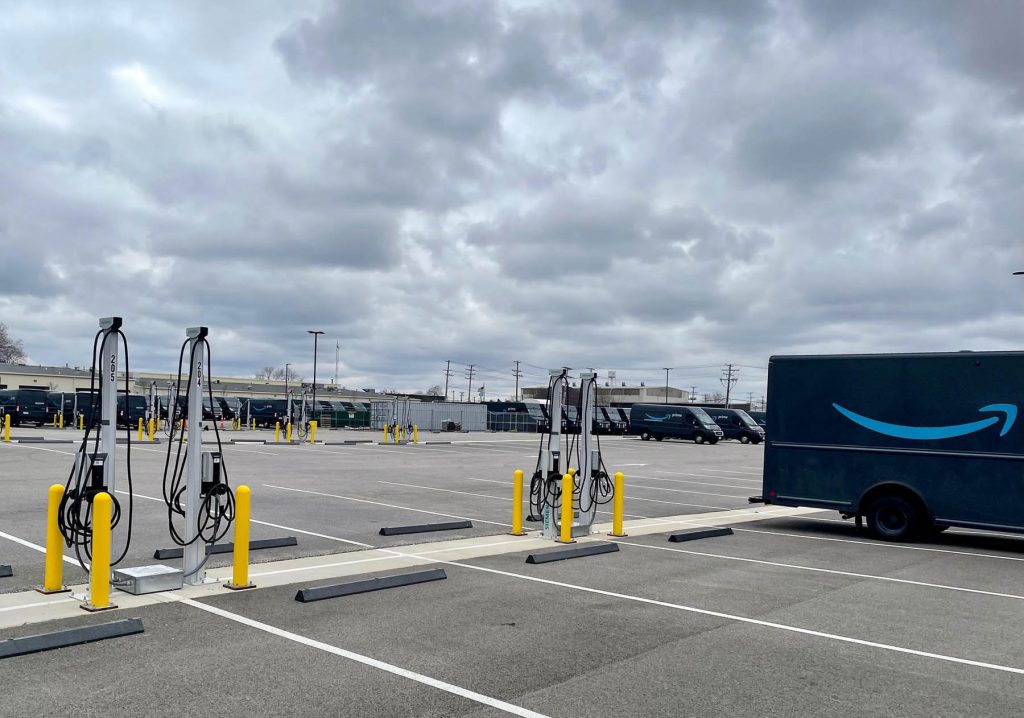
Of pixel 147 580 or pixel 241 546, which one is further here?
pixel 241 546

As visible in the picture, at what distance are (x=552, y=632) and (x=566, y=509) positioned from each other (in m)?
4.80

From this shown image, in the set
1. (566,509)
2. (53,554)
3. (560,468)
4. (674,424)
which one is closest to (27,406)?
(674,424)

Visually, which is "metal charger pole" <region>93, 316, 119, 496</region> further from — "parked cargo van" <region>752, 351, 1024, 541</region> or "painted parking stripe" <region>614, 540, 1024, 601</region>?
"parked cargo van" <region>752, 351, 1024, 541</region>

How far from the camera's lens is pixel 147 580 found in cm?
829

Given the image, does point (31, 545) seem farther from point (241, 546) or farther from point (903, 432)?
point (903, 432)

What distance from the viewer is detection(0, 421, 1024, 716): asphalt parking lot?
572 cm

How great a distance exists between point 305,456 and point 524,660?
82.0 ft

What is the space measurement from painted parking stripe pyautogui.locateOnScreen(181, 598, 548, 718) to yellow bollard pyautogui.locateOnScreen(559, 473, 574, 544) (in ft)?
17.4

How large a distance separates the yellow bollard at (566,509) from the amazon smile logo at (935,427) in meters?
5.25

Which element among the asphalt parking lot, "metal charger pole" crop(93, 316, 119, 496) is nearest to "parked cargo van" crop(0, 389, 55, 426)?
the asphalt parking lot

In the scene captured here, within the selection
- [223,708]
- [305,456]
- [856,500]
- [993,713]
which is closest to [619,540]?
[856,500]

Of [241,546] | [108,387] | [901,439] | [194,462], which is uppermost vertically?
[108,387]

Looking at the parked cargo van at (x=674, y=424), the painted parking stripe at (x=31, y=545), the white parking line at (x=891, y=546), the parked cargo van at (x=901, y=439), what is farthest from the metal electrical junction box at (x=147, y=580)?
the parked cargo van at (x=674, y=424)

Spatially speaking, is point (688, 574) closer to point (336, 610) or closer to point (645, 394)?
point (336, 610)
